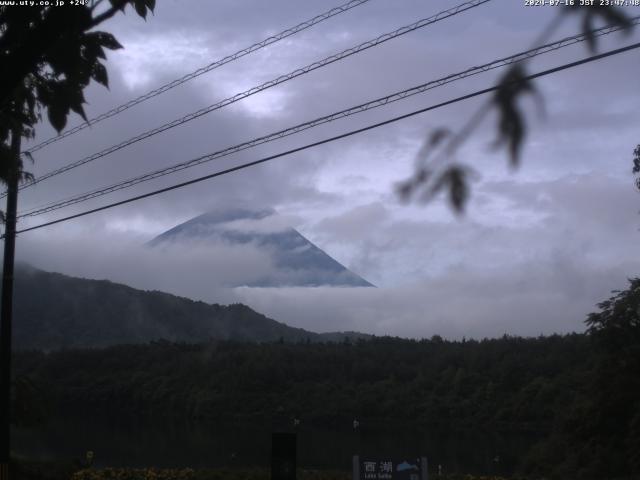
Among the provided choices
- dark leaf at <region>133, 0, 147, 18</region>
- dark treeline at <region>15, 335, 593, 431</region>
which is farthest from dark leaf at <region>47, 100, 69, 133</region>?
dark treeline at <region>15, 335, 593, 431</region>

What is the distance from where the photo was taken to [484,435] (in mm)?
49406

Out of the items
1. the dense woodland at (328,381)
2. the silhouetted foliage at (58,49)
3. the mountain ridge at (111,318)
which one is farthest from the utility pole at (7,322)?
the mountain ridge at (111,318)

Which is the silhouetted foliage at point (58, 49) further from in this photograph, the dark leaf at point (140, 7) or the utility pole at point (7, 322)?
the utility pole at point (7, 322)

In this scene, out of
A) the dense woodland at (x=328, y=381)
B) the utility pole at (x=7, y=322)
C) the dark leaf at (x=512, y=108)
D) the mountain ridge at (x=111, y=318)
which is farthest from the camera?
the mountain ridge at (x=111, y=318)

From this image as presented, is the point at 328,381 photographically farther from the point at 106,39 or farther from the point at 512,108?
the point at 512,108

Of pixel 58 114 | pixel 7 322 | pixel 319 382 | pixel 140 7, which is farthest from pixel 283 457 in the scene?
pixel 319 382

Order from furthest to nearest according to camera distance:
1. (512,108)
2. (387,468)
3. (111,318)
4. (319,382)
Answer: (111,318)
(319,382)
(387,468)
(512,108)

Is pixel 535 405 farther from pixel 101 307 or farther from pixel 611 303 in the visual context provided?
pixel 101 307

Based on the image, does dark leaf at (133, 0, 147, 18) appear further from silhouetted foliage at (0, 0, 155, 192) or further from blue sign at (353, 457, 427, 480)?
blue sign at (353, 457, 427, 480)

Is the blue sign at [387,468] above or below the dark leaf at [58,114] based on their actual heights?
below

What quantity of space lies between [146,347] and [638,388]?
51901 millimetres

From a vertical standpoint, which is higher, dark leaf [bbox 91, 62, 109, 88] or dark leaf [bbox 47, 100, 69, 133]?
dark leaf [bbox 91, 62, 109, 88]

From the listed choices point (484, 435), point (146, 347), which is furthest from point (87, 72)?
point (146, 347)

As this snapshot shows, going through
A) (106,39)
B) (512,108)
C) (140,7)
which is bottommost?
(512,108)
